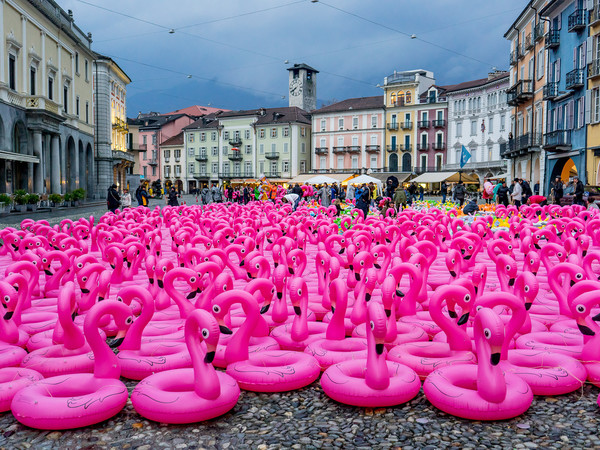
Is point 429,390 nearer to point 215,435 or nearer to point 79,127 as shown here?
point 215,435

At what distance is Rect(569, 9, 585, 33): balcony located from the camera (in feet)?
92.1

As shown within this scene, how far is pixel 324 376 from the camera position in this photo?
16.9 feet

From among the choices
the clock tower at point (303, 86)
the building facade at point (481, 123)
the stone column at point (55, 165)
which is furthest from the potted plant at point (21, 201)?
the clock tower at point (303, 86)

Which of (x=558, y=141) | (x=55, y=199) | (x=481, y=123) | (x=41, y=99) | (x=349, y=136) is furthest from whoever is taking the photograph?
(x=349, y=136)

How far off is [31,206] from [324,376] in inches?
992

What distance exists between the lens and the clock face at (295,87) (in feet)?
253

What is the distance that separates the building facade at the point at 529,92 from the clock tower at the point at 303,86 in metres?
38.1

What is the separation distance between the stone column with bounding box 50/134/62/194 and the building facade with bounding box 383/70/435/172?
40.0 meters

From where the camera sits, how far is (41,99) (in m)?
32.1

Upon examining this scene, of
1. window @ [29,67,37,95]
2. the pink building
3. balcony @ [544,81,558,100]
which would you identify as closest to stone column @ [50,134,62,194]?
window @ [29,67,37,95]

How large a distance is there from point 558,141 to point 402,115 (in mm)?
35002

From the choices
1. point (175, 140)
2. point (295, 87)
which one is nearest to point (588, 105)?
point (295, 87)

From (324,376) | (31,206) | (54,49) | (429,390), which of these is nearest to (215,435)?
(324,376)

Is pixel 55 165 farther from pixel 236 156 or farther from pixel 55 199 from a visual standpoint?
pixel 236 156
